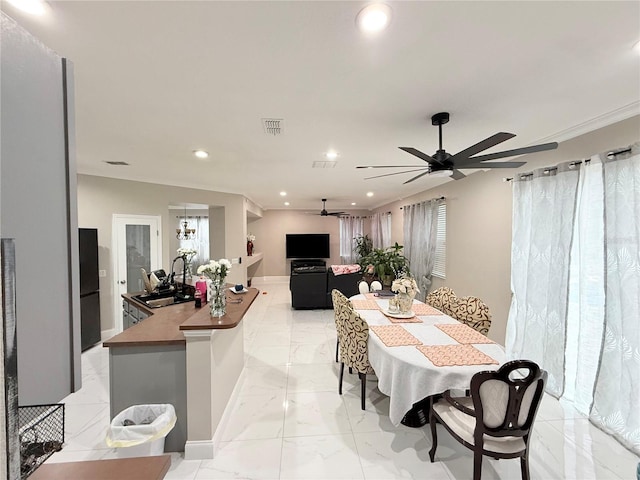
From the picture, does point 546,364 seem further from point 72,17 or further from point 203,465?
point 72,17

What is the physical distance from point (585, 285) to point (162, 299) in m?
4.05

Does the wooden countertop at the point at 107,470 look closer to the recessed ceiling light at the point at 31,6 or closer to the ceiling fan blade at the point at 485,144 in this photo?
the recessed ceiling light at the point at 31,6

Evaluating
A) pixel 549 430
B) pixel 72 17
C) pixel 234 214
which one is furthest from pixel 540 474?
pixel 234 214

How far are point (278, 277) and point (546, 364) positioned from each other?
7.36 meters

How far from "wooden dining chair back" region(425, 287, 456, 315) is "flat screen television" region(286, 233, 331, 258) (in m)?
5.84

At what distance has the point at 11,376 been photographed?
43 centimetres

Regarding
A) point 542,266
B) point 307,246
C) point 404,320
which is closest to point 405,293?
point 404,320

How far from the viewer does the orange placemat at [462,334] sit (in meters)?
2.20

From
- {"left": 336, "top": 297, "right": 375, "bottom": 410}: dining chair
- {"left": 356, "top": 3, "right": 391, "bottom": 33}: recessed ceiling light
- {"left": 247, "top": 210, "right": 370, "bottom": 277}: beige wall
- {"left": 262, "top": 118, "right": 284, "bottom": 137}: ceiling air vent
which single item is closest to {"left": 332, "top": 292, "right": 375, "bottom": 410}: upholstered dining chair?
{"left": 336, "top": 297, "right": 375, "bottom": 410}: dining chair

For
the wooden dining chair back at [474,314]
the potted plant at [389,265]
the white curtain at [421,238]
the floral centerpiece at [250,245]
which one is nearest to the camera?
the wooden dining chair back at [474,314]

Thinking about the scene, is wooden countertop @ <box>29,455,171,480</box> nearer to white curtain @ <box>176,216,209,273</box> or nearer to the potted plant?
the potted plant

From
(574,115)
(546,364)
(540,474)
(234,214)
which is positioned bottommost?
(540,474)

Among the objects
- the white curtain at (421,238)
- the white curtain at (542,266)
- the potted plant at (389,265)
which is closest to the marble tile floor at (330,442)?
the white curtain at (542,266)

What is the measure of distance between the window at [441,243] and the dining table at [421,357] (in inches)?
93.3
